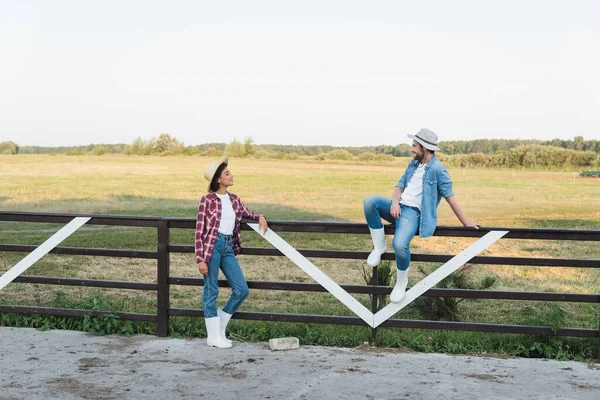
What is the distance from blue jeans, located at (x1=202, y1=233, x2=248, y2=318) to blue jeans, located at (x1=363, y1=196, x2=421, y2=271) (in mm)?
1224

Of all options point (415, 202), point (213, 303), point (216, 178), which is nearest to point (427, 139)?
point (415, 202)

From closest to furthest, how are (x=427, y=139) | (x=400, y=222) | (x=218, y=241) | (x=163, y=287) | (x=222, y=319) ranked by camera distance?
(x=427, y=139) → (x=400, y=222) → (x=218, y=241) → (x=222, y=319) → (x=163, y=287)

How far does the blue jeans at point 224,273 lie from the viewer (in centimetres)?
698

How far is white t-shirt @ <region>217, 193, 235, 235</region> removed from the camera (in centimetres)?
697

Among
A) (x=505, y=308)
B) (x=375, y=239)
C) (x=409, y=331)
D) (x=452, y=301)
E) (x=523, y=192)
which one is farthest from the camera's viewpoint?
(x=523, y=192)

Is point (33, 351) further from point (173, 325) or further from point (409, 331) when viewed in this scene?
point (409, 331)

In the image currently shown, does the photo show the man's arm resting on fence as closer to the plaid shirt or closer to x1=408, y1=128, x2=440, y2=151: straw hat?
x1=408, y1=128, x2=440, y2=151: straw hat

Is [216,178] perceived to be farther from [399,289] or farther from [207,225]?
[399,289]

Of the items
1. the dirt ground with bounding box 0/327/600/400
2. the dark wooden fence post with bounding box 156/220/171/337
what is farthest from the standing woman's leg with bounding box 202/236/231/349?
the dark wooden fence post with bounding box 156/220/171/337

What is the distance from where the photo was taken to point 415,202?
6.76 meters

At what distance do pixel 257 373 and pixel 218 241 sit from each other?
1268mm

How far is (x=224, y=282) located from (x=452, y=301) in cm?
357

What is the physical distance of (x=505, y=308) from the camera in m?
12.5

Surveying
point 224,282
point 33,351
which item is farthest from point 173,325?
point 33,351
